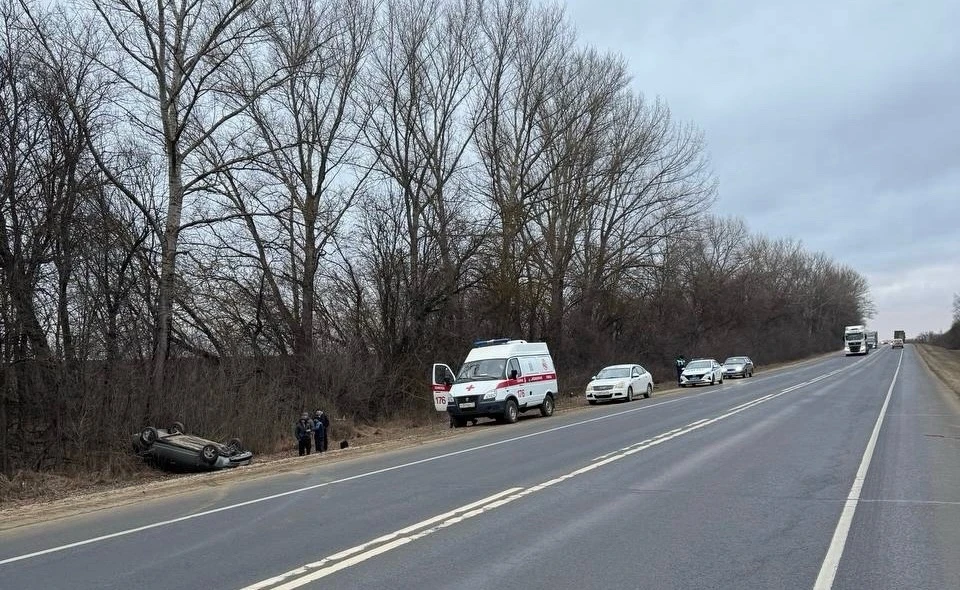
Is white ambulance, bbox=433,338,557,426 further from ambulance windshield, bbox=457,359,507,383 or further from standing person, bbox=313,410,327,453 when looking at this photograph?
standing person, bbox=313,410,327,453

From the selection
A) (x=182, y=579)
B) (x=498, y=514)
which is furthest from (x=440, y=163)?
(x=182, y=579)

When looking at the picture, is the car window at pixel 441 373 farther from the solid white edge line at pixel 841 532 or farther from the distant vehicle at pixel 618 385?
the solid white edge line at pixel 841 532

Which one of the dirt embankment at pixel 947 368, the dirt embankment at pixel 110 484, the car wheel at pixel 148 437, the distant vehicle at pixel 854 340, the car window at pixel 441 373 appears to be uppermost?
the distant vehicle at pixel 854 340

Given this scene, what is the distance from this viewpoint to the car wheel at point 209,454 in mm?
15074

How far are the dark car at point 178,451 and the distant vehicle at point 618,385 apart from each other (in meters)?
18.8

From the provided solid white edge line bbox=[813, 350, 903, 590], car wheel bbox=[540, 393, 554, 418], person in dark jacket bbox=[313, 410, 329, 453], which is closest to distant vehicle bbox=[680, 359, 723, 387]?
car wheel bbox=[540, 393, 554, 418]

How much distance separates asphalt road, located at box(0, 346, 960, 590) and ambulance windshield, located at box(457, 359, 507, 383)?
8375 millimetres

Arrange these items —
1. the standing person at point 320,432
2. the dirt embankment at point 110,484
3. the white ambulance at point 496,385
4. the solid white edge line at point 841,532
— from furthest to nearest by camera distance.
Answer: the white ambulance at point 496,385
the standing person at point 320,432
the dirt embankment at point 110,484
the solid white edge line at point 841,532

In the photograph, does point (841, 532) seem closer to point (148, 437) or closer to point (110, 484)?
point (110, 484)

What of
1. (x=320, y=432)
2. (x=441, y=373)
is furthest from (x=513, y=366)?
(x=320, y=432)

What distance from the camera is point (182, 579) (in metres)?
6.36

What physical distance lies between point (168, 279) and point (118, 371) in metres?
4.16

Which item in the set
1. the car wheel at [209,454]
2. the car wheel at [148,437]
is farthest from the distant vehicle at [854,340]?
the car wheel at [148,437]

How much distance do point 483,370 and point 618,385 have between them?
956 centimetres
